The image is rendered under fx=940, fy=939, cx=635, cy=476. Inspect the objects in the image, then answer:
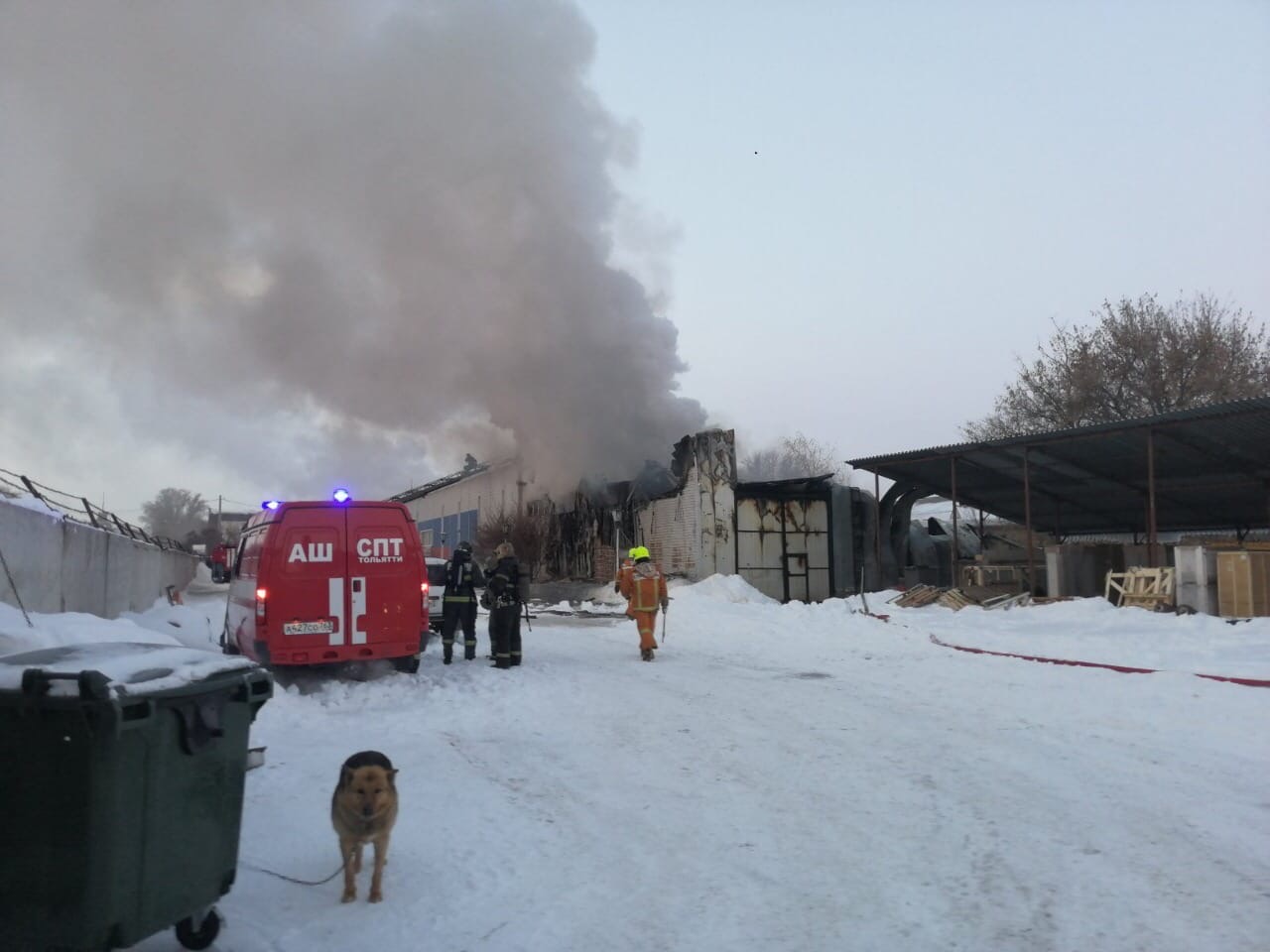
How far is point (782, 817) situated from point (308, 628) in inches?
229

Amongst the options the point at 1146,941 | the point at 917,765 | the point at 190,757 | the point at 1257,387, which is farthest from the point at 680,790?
the point at 1257,387

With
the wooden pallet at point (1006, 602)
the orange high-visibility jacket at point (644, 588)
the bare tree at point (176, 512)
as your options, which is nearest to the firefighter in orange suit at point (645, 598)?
the orange high-visibility jacket at point (644, 588)

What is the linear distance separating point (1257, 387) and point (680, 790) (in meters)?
31.1

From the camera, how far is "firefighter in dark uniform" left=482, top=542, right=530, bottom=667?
431 inches

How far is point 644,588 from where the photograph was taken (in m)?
12.0

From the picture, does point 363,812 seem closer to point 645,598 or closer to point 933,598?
point 645,598

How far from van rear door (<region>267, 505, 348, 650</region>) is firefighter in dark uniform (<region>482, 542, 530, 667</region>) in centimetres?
201

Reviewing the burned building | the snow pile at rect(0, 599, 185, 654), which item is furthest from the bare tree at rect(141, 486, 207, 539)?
the snow pile at rect(0, 599, 185, 654)

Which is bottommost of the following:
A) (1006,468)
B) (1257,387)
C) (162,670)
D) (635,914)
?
(635,914)

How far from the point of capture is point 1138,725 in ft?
23.6

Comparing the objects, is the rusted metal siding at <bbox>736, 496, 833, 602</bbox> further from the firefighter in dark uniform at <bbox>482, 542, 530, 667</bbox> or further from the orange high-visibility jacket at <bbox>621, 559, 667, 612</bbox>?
the firefighter in dark uniform at <bbox>482, 542, 530, 667</bbox>

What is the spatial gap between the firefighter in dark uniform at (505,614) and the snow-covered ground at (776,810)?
0.77 metres

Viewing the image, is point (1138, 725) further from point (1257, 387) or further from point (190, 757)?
point (1257, 387)

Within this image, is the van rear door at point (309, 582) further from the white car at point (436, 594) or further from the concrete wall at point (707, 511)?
the concrete wall at point (707, 511)
